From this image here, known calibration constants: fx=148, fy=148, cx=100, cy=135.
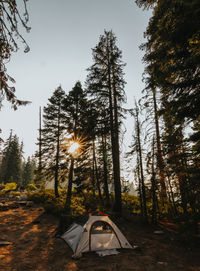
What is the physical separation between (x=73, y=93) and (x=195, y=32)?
13.5m

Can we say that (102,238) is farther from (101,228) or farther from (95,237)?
(101,228)

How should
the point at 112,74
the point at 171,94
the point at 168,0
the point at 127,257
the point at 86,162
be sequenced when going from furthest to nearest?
the point at 86,162
the point at 112,74
the point at 171,94
the point at 127,257
the point at 168,0

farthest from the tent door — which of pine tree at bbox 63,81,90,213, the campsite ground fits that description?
pine tree at bbox 63,81,90,213

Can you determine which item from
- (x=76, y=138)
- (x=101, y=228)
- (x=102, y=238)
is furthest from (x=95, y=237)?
(x=76, y=138)

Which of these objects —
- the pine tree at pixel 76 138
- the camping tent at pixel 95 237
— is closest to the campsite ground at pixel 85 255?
the camping tent at pixel 95 237

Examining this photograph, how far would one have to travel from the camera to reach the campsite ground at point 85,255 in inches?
208

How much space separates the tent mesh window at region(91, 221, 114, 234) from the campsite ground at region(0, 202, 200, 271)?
2.99ft

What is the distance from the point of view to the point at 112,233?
6957mm

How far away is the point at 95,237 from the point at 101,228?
25.2 inches

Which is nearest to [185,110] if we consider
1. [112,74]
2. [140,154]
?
[140,154]

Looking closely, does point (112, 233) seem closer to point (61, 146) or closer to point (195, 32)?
point (195, 32)

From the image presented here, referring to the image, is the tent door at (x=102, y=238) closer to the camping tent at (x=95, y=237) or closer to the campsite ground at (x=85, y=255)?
the camping tent at (x=95, y=237)

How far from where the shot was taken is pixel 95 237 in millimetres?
6633

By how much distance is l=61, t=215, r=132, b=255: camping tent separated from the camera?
6352mm
